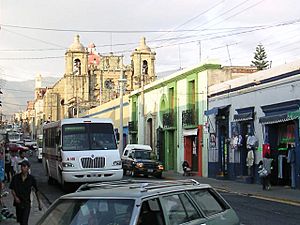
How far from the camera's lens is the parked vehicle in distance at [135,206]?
19.5 feet

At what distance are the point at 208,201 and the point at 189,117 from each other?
31.7 m

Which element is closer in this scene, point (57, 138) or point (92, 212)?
point (92, 212)

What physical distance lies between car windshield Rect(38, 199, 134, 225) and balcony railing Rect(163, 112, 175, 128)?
1445 inches

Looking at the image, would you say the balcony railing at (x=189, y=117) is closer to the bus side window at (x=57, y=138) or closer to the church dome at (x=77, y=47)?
the bus side window at (x=57, y=138)

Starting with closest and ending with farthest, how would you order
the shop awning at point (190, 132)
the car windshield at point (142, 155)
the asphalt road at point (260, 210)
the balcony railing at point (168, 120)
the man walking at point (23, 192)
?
the man walking at point (23, 192) → the asphalt road at point (260, 210) → the car windshield at point (142, 155) → the shop awning at point (190, 132) → the balcony railing at point (168, 120)

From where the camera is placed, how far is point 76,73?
107m

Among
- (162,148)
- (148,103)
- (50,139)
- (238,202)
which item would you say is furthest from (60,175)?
(148,103)

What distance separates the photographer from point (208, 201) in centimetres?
742

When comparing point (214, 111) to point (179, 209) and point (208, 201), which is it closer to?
point (208, 201)

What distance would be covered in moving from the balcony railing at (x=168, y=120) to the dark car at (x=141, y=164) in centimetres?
651

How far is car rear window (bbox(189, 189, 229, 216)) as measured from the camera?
709 centimetres

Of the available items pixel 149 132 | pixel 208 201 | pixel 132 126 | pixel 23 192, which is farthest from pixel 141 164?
pixel 208 201

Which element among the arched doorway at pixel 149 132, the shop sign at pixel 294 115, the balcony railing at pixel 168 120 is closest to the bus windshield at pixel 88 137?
the shop sign at pixel 294 115

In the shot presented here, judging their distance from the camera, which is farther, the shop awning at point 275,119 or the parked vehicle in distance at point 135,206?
the shop awning at point 275,119
